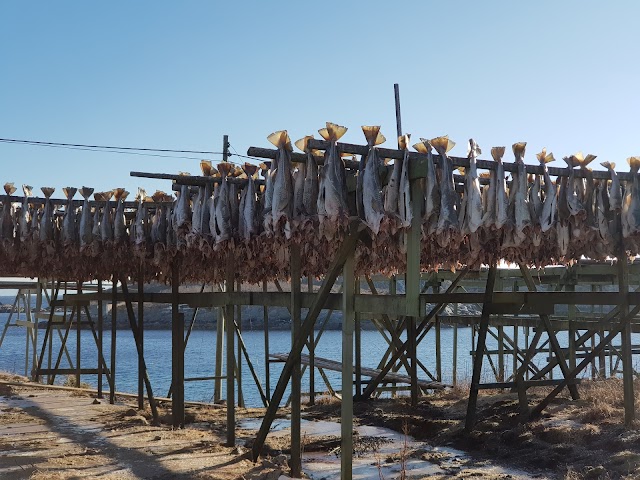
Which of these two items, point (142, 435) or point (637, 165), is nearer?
point (637, 165)

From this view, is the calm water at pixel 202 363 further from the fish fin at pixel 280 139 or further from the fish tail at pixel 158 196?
the fish fin at pixel 280 139

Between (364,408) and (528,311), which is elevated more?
(528,311)

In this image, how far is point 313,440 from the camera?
10414 millimetres

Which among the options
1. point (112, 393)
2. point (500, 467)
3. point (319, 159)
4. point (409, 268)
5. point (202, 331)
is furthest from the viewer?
point (202, 331)

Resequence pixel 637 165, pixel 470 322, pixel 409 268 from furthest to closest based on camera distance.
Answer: pixel 470 322
pixel 637 165
pixel 409 268

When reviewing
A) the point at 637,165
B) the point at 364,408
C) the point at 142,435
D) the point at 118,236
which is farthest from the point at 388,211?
the point at 364,408

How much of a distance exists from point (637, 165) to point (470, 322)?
8.39 meters

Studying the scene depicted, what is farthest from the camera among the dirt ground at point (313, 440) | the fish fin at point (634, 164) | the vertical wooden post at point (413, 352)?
the vertical wooden post at point (413, 352)

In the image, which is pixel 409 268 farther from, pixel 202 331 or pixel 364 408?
pixel 202 331

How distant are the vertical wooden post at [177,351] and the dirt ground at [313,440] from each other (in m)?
0.39

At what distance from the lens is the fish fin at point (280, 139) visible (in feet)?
21.7

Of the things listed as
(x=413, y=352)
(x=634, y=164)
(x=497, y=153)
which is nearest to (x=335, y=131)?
(x=497, y=153)

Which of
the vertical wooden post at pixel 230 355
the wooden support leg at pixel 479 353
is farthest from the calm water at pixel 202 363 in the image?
the vertical wooden post at pixel 230 355

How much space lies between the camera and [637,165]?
7.86m
